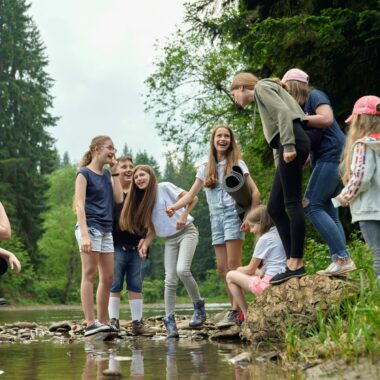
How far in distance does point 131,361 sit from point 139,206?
11.0ft

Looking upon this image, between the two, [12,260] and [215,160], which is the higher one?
[215,160]

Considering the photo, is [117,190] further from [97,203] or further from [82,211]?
[82,211]

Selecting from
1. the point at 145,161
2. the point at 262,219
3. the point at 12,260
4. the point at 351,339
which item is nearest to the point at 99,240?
the point at 262,219

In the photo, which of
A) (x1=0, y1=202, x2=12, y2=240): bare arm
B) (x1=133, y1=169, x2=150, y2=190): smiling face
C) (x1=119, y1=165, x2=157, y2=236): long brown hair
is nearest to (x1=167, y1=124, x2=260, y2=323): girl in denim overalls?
(x1=119, y1=165, x2=157, y2=236): long brown hair

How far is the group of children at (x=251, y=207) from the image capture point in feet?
23.1

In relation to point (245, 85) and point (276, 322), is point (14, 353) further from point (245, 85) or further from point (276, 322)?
point (245, 85)

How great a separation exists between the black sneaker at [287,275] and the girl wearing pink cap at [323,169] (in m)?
0.19

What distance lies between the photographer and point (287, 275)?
7336 millimetres

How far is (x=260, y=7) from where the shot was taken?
64.4ft

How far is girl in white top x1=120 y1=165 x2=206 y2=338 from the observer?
938 cm

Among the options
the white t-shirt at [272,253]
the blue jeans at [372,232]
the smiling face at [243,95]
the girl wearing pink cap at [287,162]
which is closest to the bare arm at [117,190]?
the white t-shirt at [272,253]

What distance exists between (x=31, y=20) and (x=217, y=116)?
85.2 ft

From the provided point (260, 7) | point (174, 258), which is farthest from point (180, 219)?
point (260, 7)

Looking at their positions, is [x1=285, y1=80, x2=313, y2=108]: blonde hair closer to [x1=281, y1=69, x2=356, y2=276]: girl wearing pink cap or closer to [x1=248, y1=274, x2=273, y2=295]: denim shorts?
[x1=281, y1=69, x2=356, y2=276]: girl wearing pink cap
